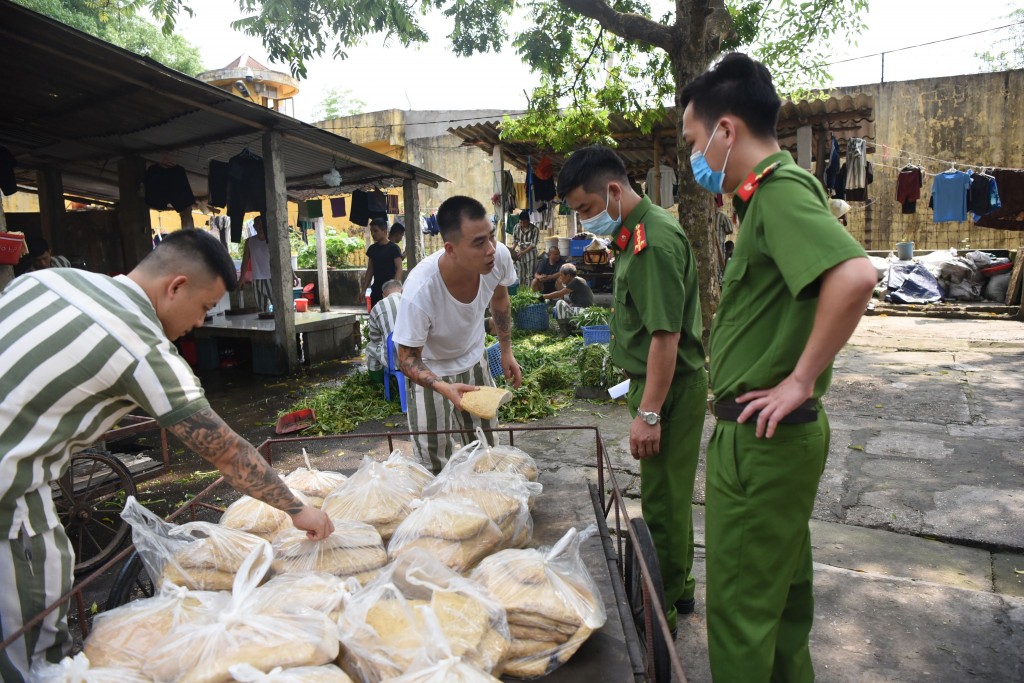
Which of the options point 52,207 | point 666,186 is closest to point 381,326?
point 666,186

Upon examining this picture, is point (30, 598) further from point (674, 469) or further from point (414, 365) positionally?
point (674, 469)

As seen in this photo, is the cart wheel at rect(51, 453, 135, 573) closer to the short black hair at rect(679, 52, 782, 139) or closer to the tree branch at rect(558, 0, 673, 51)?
the short black hair at rect(679, 52, 782, 139)

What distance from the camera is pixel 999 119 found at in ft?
49.7

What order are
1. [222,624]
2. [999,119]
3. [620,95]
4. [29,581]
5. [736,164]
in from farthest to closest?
1. [999,119]
2. [620,95]
3. [736,164]
4. [29,581]
5. [222,624]

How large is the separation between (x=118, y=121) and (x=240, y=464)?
8584 millimetres

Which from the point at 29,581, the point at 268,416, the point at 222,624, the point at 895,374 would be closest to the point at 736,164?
the point at 222,624

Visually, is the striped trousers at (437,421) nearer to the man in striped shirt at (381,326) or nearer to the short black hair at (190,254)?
the short black hair at (190,254)

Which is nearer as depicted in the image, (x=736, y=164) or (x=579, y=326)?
(x=736, y=164)

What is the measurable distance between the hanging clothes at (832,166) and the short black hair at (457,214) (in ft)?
31.0

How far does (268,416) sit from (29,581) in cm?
569

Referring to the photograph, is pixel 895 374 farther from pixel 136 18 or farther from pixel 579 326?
pixel 136 18

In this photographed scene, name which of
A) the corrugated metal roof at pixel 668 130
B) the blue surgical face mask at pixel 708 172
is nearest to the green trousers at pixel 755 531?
the blue surgical face mask at pixel 708 172

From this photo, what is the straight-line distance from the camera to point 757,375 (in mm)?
1767

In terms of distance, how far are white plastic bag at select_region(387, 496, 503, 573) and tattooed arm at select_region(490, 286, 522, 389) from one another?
65.4 inches
